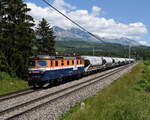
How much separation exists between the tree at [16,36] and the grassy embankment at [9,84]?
49.9 inches

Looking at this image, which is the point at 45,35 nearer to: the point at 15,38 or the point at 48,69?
the point at 15,38

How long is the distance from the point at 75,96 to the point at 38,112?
5027mm

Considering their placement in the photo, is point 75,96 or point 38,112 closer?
point 38,112

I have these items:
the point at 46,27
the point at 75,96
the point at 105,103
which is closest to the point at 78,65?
the point at 75,96

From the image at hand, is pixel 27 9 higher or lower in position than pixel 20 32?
higher

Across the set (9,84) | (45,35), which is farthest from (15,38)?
(45,35)

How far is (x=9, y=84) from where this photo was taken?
2052 centimetres

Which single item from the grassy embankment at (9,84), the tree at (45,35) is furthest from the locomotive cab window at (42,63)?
the tree at (45,35)

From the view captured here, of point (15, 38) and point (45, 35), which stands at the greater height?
point (45, 35)

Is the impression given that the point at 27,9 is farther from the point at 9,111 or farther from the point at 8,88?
the point at 9,111

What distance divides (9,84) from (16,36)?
5971mm

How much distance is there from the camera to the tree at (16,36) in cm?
2248

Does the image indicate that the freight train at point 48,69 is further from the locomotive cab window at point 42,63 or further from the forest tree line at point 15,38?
the forest tree line at point 15,38

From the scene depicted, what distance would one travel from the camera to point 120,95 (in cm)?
1422
